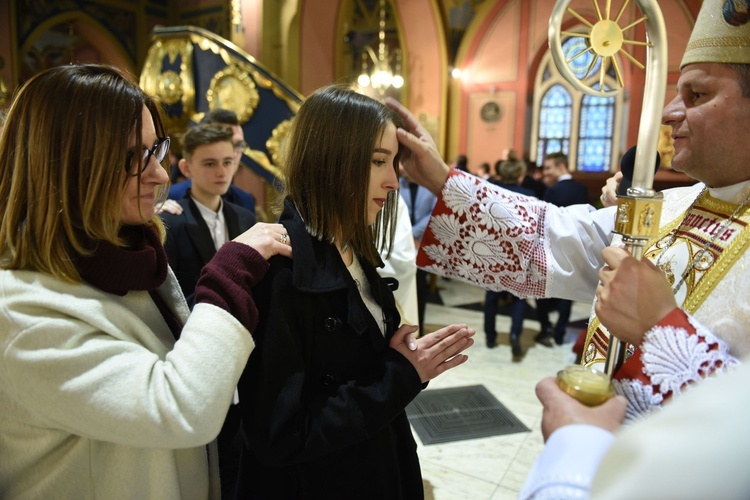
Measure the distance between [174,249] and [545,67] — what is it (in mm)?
10871

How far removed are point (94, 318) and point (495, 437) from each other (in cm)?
267

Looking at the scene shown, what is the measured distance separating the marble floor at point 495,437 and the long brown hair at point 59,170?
7.04ft

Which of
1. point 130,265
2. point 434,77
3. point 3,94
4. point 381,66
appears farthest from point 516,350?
point 3,94

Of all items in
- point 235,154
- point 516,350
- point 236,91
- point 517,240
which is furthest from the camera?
point 236,91

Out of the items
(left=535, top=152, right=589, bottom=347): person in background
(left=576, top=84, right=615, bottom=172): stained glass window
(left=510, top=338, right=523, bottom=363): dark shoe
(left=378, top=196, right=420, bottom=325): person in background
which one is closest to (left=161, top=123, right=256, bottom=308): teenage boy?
(left=378, top=196, right=420, bottom=325): person in background

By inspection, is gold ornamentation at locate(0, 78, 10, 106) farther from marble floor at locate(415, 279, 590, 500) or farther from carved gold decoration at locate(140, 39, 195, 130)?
marble floor at locate(415, 279, 590, 500)

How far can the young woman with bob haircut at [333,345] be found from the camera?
1.07 meters

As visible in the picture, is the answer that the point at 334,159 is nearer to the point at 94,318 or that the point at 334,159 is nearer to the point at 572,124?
the point at 94,318

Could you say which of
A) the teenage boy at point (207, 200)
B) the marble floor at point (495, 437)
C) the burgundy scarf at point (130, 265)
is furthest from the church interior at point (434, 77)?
the burgundy scarf at point (130, 265)

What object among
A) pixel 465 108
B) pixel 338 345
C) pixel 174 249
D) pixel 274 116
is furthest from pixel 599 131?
pixel 338 345

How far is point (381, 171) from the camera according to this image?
1.28 m

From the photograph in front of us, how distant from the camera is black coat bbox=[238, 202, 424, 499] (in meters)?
1.06

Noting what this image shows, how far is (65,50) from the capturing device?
1119 centimetres

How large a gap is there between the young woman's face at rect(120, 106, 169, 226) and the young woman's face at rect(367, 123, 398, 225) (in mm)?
463
